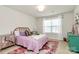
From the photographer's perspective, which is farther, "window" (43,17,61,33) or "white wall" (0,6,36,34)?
"window" (43,17,61,33)

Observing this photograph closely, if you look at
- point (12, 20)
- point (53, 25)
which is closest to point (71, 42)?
point (53, 25)

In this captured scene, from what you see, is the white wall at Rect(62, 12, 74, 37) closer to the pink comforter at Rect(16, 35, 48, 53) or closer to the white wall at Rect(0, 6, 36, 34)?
the pink comforter at Rect(16, 35, 48, 53)

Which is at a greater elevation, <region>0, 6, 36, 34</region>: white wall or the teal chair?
<region>0, 6, 36, 34</region>: white wall

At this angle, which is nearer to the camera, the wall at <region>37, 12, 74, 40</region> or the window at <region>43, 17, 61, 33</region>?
the wall at <region>37, 12, 74, 40</region>

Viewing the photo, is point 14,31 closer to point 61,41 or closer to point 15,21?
point 15,21

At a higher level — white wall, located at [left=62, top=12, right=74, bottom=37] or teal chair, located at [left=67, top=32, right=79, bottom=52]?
white wall, located at [left=62, top=12, right=74, bottom=37]

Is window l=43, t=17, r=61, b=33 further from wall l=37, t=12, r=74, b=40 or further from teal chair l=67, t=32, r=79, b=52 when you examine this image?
teal chair l=67, t=32, r=79, b=52

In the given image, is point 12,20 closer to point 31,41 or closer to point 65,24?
point 31,41

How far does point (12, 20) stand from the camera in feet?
4.70

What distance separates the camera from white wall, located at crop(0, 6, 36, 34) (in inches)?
53.3

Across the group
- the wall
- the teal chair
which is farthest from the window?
the teal chair

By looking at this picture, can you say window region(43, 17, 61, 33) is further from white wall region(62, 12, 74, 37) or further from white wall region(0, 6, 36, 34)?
white wall region(0, 6, 36, 34)
